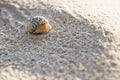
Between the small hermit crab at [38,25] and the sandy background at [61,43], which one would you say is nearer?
the sandy background at [61,43]

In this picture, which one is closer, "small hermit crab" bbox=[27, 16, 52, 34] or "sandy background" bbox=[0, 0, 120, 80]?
"sandy background" bbox=[0, 0, 120, 80]

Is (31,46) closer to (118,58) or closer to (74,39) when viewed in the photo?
(74,39)

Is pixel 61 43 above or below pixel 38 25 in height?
below

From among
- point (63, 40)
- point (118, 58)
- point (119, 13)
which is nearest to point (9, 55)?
point (63, 40)
